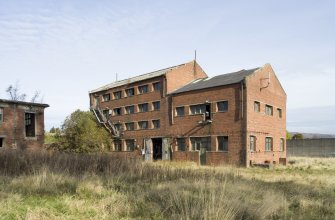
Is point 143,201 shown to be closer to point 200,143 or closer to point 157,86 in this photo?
point 200,143

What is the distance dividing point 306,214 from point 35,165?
370 inches

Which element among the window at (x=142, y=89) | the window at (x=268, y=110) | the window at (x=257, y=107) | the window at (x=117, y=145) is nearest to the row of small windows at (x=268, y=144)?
the window at (x=268, y=110)

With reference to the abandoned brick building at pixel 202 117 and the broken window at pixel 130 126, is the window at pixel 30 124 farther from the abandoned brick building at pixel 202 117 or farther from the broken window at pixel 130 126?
the broken window at pixel 130 126

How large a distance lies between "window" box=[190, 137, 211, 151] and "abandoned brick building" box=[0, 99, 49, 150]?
15116mm

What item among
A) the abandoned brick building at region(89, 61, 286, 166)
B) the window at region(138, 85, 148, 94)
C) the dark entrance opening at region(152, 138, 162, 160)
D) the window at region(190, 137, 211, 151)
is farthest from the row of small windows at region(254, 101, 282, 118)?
the window at region(138, 85, 148, 94)

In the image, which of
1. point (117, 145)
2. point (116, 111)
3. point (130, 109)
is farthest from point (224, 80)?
point (117, 145)

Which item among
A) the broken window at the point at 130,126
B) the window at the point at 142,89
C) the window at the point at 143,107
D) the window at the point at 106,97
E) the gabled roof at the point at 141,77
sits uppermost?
the gabled roof at the point at 141,77

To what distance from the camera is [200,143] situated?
115ft

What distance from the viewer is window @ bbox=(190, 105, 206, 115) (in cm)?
3506

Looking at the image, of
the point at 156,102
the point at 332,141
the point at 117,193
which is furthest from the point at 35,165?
the point at 332,141

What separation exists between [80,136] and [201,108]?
15.7m

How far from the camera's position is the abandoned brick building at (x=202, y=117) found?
105 feet

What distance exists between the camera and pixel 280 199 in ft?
28.9

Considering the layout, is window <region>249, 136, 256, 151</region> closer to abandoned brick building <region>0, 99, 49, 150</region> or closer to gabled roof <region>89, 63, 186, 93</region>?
gabled roof <region>89, 63, 186, 93</region>
